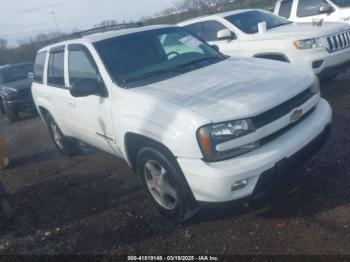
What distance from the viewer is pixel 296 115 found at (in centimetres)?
336

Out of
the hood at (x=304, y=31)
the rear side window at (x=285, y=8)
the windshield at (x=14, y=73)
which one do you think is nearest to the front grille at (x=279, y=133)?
the hood at (x=304, y=31)

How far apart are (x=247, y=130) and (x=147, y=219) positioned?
161cm

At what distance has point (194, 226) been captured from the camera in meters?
3.60

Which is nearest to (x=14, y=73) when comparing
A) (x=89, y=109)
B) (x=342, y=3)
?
(x=89, y=109)

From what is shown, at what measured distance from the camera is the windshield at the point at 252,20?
745cm

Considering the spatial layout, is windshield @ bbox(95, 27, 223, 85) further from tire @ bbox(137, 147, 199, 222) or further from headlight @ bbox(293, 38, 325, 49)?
headlight @ bbox(293, 38, 325, 49)

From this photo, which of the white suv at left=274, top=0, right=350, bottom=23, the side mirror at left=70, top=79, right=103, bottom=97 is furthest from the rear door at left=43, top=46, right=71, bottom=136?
the white suv at left=274, top=0, right=350, bottom=23

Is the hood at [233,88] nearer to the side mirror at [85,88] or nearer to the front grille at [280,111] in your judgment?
the front grille at [280,111]

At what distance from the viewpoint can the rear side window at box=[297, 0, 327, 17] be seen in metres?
8.84

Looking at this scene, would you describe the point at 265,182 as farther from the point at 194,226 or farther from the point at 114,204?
the point at 114,204

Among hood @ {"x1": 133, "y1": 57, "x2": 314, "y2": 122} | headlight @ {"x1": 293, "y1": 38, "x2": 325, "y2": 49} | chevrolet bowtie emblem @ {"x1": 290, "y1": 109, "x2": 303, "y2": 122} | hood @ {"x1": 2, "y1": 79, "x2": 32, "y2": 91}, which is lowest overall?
hood @ {"x1": 2, "y1": 79, "x2": 32, "y2": 91}

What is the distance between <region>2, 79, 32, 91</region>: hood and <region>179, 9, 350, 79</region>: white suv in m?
6.57

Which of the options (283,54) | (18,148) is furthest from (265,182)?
(18,148)

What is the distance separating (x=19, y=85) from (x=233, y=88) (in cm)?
996
